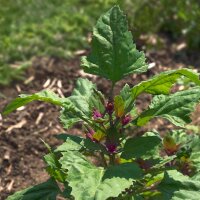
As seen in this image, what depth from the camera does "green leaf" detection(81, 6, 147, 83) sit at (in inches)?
117

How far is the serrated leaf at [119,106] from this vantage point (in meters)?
2.97

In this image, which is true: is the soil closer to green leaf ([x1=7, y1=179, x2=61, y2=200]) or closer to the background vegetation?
the background vegetation

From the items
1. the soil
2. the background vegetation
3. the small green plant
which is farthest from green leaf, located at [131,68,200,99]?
the background vegetation

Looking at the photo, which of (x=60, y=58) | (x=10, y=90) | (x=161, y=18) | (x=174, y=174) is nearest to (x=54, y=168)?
(x=174, y=174)

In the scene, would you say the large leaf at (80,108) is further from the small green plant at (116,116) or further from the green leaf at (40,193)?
the green leaf at (40,193)

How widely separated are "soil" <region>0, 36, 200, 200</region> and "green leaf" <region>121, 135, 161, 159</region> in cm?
131

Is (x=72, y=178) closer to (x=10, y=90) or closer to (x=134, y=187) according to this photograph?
(x=134, y=187)

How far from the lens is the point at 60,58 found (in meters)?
5.61

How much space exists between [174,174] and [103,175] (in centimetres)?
41

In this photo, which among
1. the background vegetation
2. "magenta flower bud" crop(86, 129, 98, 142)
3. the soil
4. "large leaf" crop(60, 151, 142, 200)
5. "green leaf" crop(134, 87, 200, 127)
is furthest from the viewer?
the background vegetation

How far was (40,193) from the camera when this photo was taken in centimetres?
315

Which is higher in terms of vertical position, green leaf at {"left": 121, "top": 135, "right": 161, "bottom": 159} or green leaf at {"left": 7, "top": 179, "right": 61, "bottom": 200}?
green leaf at {"left": 121, "top": 135, "right": 161, "bottom": 159}

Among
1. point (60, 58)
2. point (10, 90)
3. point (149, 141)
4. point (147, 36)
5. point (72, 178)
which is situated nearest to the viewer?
point (72, 178)

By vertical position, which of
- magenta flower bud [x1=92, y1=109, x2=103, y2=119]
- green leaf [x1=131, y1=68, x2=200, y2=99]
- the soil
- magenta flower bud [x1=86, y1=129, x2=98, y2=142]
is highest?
green leaf [x1=131, y1=68, x2=200, y2=99]
